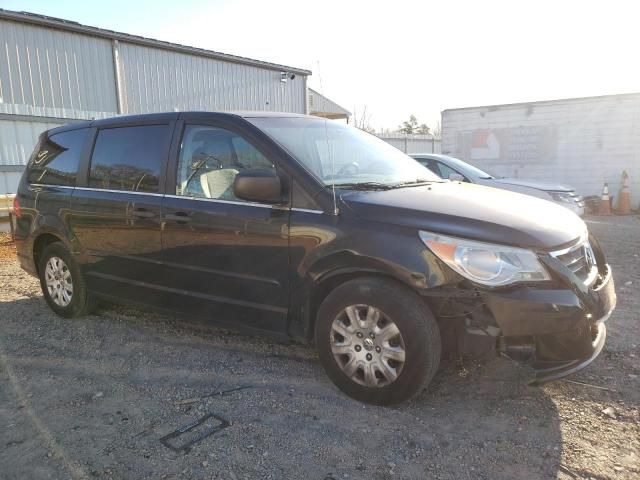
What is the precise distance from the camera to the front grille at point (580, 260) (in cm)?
278

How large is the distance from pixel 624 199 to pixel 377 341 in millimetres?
12632

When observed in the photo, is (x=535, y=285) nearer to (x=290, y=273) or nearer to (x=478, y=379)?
(x=478, y=379)

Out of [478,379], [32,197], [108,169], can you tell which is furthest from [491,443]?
[32,197]

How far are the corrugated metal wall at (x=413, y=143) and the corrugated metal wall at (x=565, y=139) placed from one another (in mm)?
9582

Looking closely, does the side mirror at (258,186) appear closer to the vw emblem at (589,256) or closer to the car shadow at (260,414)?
the car shadow at (260,414)

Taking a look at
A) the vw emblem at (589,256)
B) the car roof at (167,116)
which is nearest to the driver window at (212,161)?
the car roof at (167,116)

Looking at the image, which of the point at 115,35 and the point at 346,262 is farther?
the point at 115,35

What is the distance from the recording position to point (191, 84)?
A: 15148mm

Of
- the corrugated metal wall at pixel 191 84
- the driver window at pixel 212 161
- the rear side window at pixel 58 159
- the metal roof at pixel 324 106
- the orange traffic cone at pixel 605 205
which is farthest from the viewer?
the metal roof at pixel 324 106

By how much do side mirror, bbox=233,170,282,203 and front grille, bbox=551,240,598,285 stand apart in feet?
5.43

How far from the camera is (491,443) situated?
2.66 metres

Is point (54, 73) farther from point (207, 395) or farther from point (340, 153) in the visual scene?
point (207, 395)

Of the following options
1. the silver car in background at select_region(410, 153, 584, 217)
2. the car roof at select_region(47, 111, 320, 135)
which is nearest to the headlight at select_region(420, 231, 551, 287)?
the car roof at select_region(47, 111, 320, 135)

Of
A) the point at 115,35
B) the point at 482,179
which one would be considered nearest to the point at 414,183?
the point at 482,179
